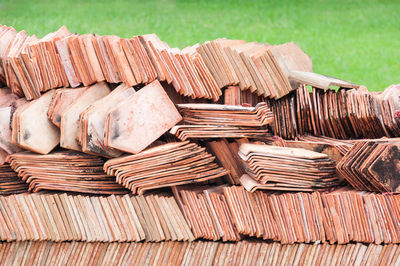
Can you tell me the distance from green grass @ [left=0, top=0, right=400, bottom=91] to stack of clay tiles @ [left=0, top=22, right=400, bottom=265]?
11.6 feet

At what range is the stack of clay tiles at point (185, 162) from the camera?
4527mm

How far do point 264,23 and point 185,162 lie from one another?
708cm

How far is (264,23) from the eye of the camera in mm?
11219

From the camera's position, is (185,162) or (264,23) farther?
(264,23)

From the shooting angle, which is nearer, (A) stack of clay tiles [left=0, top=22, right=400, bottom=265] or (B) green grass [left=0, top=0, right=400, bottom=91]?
(A) stack of clay tiles [left=0, top=22, right=400, bottom=265]

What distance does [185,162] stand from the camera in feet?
15.2

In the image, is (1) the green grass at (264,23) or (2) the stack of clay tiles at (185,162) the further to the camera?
(1) the green grass at (264,23)

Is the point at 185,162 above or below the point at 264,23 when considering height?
above

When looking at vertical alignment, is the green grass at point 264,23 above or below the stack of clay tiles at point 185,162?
below

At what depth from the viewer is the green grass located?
9.23 m

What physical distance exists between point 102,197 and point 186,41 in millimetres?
5307

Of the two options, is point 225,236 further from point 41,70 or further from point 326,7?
point 326,7

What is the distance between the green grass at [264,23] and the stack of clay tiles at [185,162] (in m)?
3.53

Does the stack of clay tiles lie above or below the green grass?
above
